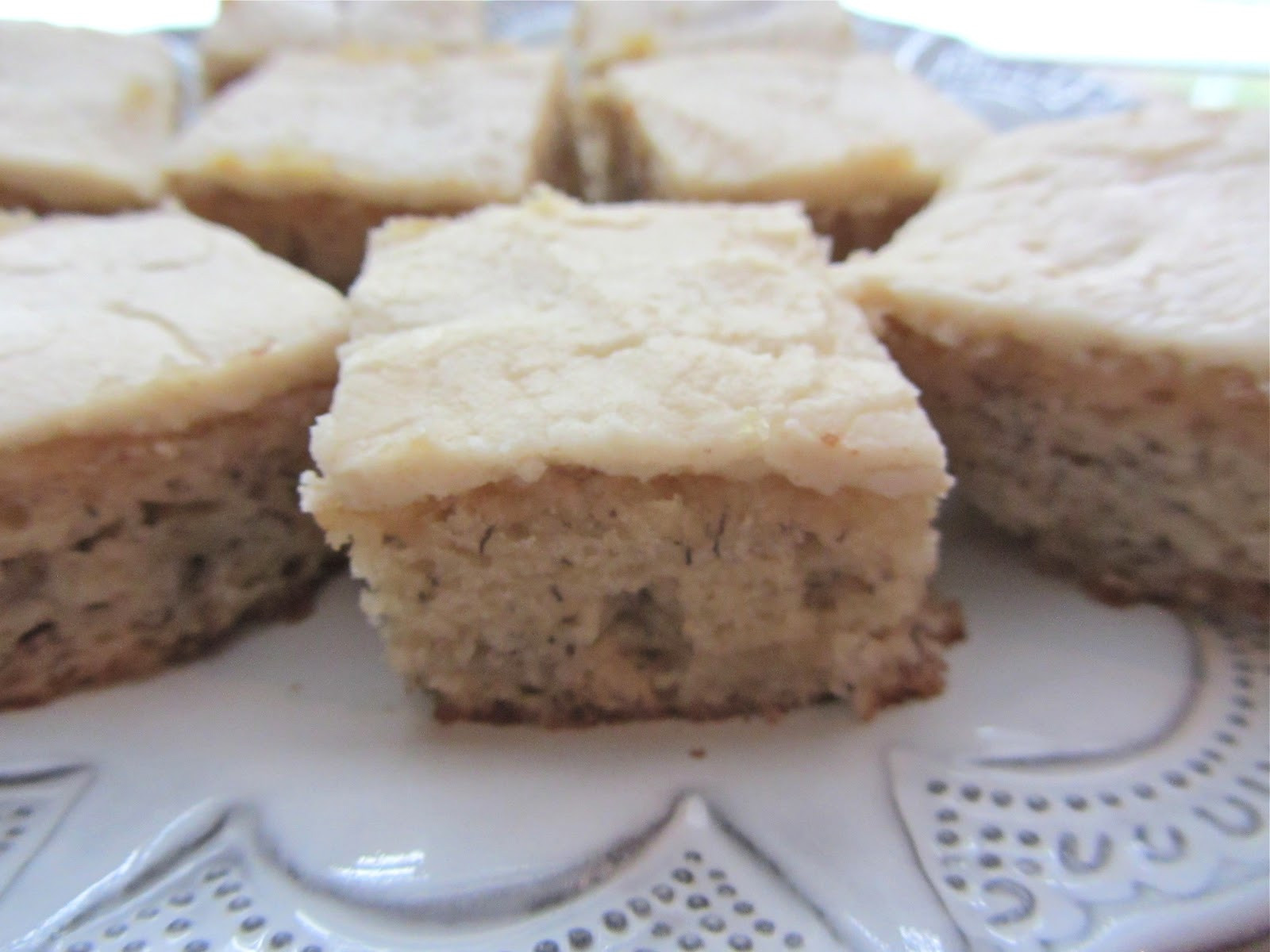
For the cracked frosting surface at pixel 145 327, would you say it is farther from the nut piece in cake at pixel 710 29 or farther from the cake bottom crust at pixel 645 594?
the nut piece in cake at pixel 710 29

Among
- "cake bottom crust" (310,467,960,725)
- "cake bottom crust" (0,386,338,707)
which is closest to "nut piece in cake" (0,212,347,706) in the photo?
"cake bottom crust" (0,386,338,707)

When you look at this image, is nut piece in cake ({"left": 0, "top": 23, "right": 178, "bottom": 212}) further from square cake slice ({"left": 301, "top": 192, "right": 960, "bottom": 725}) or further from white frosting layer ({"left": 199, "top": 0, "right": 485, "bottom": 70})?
square cake slice ({"left": 301, "top": 192, "right": 960, "bottom": 725})

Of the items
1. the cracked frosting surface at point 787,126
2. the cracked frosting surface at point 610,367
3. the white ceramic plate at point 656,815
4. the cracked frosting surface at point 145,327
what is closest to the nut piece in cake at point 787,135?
the cracked frosting surface at point 787,126

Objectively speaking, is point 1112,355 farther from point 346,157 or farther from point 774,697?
A: point 346,157

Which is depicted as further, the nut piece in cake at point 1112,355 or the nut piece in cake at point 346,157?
the nut piece in cake at point 346,157

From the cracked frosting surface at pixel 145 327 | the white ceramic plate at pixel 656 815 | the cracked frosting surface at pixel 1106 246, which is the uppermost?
the cracked frosting surface at pixel 1106 246

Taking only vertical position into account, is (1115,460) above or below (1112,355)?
below

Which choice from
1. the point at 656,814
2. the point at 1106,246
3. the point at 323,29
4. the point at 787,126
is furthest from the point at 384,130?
the point at 656,814
